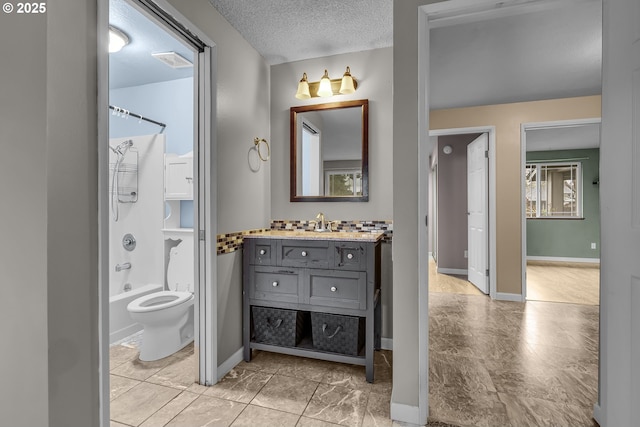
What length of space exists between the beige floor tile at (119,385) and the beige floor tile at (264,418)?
0.80m

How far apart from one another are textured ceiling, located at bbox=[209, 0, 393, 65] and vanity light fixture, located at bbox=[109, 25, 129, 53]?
29.4 inches

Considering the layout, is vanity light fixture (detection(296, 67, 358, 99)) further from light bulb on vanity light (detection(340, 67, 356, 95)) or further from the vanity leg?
the vanity leg

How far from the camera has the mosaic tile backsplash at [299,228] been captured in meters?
2.07

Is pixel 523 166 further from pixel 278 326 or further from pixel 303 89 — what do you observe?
pixel 278 326

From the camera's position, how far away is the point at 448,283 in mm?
4547

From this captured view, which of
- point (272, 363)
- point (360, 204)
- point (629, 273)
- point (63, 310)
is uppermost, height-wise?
point (360, 204)

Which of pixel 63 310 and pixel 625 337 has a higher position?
pixel 63 310

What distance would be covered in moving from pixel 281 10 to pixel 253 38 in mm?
405

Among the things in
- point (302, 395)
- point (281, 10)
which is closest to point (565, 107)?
point (281, 10)

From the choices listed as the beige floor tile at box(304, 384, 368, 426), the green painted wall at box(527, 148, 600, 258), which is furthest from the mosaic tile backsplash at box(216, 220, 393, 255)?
the green painted wall at box(527, 148, 600, 258)

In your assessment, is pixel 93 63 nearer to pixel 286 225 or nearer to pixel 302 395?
pixel 286 225

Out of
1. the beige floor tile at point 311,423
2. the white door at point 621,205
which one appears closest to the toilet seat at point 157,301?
the beige floor tile at point 311,423

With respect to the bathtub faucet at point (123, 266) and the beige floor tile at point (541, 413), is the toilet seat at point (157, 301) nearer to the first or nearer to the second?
the bathtub faucet at point (123, 266)

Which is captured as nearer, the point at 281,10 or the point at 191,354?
the point at 281,10
